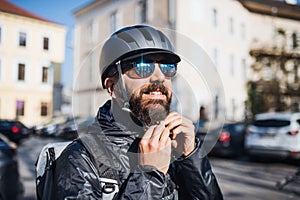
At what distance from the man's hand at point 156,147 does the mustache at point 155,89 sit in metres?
0.17

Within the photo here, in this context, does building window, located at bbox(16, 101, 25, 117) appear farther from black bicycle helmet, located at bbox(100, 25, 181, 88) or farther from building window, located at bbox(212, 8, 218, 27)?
building window, located at bbox(212, 8, 218, 27)

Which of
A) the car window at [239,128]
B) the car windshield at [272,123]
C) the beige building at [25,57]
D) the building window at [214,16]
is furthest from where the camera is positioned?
the building window at [214,16]

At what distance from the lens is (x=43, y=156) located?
4.36ft

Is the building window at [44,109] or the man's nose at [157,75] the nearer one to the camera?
the man's nose at [157,75]

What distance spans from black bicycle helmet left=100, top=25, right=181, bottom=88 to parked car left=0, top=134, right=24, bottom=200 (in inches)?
119

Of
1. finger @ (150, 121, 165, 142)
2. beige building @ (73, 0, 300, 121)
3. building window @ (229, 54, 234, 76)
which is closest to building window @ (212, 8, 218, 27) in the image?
beige building @ (73, 0, 300, 121)

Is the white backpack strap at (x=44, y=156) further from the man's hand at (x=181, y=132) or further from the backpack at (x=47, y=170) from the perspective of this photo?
the man's hand at (x=181, y=132)

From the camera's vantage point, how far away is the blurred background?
1.52 m

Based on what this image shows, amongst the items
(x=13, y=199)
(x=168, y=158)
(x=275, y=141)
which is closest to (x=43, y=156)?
(x=168, y=158)

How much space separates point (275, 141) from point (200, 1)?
10557mm

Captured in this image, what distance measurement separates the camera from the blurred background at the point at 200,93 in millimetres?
1524

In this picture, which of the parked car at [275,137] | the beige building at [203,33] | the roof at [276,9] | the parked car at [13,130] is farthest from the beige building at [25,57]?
the roof at [276,9]

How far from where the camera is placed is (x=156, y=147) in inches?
41.4

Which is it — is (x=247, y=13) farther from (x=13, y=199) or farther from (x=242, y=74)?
(x=13, y=199)
